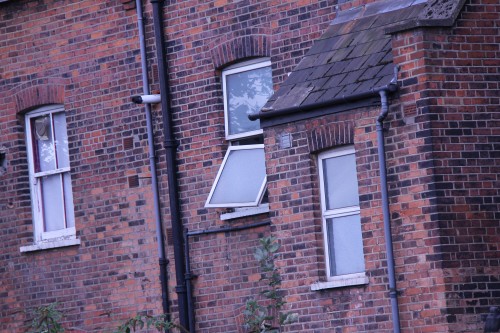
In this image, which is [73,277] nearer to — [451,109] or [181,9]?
[181,9]

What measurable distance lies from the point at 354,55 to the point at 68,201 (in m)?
5.82

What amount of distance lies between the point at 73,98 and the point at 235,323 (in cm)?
420

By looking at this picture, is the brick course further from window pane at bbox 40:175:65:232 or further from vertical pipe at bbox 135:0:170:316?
window pane at bbox 40:175:65:232

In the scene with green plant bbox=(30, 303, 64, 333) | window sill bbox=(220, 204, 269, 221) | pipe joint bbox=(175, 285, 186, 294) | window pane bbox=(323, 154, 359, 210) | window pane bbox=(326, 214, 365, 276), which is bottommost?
green plant bbox=(30, 303, 64, 333)

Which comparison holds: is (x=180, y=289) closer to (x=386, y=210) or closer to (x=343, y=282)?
(x=343, y=282)

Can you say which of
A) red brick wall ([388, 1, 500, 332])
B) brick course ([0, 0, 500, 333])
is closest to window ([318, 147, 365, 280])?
brick course ([0, 0, 500, 333])

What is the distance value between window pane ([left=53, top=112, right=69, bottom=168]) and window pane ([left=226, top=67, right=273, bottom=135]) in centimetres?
287

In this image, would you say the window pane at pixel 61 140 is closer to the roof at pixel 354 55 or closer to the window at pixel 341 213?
the roof at pixel 354 55

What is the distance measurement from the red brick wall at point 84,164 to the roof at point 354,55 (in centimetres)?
340

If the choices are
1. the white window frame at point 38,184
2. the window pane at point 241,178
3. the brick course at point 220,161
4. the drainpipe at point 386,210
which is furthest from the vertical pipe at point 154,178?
the drainpipe at point 386,210

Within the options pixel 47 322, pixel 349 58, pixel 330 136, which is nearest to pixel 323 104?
pixel 330 136

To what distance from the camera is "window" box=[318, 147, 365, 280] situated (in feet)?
51.1

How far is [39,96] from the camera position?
65.0 feet

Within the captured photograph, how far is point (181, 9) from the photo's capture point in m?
18.5
